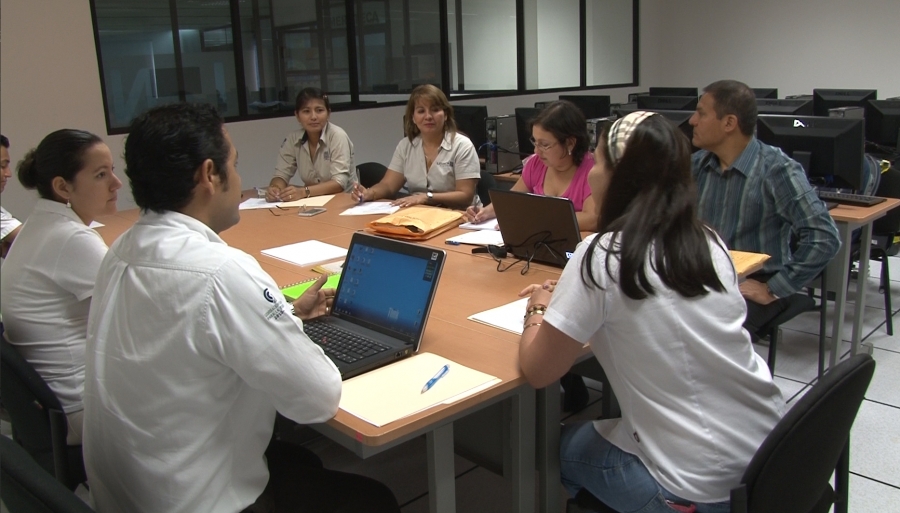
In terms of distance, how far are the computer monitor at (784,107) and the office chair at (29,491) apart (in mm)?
3917

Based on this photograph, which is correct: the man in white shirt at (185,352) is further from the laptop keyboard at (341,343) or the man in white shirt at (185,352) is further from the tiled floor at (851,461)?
the tiled floor at (851,461)

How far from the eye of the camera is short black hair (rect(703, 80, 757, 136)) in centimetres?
263

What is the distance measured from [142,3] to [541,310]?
4821 mm

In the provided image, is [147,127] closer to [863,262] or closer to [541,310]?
[541,310]

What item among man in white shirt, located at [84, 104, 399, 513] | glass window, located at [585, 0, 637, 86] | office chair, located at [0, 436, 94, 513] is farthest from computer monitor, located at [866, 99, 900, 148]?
glass window, located at [585, 0, 637, 86]

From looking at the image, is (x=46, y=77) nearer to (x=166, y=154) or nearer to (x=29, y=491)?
(x=166, y=154)

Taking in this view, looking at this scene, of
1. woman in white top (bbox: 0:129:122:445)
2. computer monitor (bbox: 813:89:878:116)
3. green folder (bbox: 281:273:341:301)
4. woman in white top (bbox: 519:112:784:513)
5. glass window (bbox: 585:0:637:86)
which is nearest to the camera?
woman in white top (bbox: 519:112:784:513)

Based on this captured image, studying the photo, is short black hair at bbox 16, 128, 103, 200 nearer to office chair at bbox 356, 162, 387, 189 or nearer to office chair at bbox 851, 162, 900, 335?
office chair at bbox 356, 162, 387, 189

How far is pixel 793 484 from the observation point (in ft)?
4.29

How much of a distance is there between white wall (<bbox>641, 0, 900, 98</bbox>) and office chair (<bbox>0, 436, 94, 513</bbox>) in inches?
330

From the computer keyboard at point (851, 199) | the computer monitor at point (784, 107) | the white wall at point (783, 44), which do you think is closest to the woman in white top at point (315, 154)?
the computer monitor at point (784, 107)

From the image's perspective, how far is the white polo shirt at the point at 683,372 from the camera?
1357mm

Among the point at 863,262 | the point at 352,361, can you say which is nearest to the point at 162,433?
the point at 352,361

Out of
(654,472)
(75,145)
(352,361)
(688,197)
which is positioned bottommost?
(654,472)
